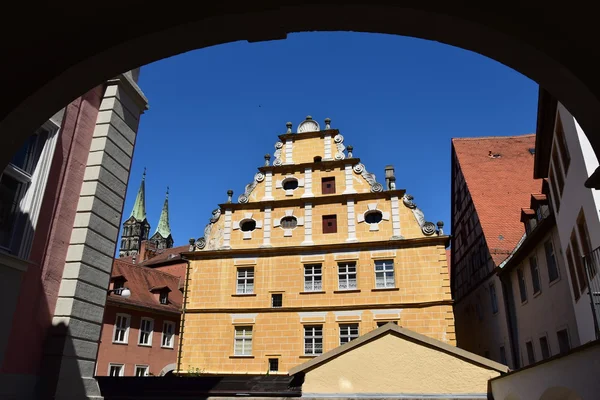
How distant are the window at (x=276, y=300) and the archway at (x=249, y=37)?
60.6 feet

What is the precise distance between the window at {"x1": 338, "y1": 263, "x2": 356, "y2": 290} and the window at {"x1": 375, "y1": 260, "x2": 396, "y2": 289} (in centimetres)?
96

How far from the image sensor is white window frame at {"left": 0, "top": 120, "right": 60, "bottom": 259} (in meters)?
5.96

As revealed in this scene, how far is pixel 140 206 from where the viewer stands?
84938 mm

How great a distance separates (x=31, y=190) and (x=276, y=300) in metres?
15.2

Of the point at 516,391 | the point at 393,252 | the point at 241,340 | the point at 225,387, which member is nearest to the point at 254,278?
the point at 241,340

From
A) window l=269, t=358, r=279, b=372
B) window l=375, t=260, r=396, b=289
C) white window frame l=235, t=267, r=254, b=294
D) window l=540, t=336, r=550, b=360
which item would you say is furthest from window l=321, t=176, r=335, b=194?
window l=540, t=336, r=550, b=360

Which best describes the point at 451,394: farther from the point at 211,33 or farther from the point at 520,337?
the point at 211,33

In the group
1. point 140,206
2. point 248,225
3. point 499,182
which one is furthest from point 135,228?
point 499,182

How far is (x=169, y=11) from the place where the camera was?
2.52 meters

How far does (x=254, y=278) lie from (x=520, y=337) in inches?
423

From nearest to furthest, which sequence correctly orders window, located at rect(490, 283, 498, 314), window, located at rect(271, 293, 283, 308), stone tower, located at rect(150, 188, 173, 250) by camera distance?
window, located at rect(490, 283, 498, 314) → window, located at rect(271, 293, 283, 308) → stone tower, located at rect(150, 188, 173, 250)

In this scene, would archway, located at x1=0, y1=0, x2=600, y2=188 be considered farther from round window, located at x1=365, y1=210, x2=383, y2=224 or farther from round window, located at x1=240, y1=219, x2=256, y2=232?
round window, located at x1=240, y1=219, x2=256, y2=232

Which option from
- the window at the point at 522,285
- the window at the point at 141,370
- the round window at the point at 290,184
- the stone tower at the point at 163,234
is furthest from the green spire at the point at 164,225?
the window at the point at 522,285

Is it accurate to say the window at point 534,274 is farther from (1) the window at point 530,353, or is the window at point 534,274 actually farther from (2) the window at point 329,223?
(2) the window at point 329,223
